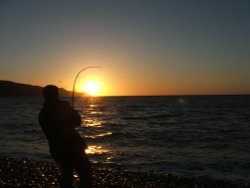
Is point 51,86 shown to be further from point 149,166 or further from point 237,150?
point 237,150

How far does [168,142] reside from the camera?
25.3 meters

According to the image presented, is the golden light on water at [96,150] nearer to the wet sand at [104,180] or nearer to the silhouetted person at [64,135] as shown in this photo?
the wet sand at [104,180]

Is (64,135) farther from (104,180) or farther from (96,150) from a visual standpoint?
(96,150)

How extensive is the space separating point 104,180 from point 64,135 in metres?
6.64

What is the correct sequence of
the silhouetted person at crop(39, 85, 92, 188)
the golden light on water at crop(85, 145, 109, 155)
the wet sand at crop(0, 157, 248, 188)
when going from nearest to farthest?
1. the silhouetted person at crop(39, 85, 92, 188)
2. the wet sand at crop(0, 157, 248, 188)
3. the golden light on water at crop(85, 145, 109, 155)

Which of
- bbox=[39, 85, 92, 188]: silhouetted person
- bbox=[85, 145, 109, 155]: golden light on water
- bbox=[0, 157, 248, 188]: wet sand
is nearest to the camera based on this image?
bbox=[39, 85, 92, 188]: silhouetted person

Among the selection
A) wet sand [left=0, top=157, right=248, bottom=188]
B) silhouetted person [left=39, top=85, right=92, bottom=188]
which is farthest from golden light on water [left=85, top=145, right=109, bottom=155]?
silhouetted person [left=39, top=85, right=92, bottom=188]

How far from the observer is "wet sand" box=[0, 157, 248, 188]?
418 inches

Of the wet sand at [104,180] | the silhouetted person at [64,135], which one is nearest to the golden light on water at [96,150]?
the wet sand at [104,180]

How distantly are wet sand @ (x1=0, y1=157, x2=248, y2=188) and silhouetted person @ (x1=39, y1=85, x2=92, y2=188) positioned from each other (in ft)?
16.6

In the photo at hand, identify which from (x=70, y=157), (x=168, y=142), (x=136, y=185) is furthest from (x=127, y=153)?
(x=70, y=157)

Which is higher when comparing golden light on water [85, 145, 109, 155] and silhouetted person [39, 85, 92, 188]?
silhouetted person [39, 85, 92, 188]

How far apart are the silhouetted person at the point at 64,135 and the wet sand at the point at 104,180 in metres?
5.05

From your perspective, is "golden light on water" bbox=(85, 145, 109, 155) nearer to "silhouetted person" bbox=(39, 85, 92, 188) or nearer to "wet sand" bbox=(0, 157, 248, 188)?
"wet sand" bbox=(0, 157, 248, 188)
